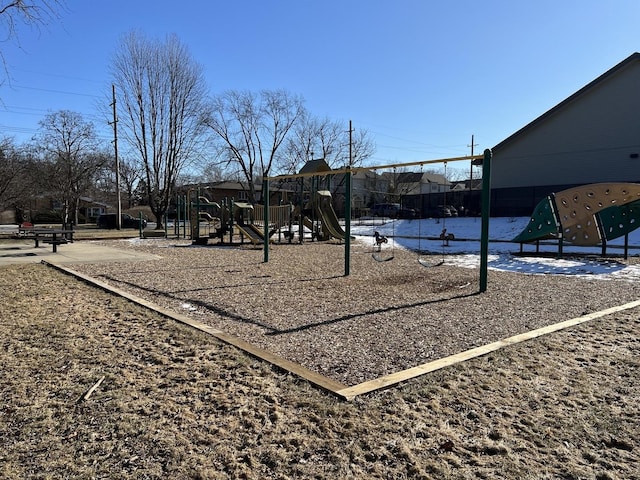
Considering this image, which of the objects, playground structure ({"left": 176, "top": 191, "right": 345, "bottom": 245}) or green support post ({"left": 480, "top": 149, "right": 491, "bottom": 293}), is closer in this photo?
green support post ({"left": 480, "top": 149, "right": 491, "bottom": 293})

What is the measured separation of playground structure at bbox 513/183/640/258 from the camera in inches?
486

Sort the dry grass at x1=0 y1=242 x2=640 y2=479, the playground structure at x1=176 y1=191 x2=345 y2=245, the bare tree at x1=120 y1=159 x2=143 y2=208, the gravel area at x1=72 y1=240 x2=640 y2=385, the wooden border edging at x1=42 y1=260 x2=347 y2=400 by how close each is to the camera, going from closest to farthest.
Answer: the dry grass at x1=0 y1=242 x2=640 y2=479
the wooden border edging at x1=42 y1=260 x2=347 y2=400
the gravel area at x1=72 y1=240 x2=640 y2=385
the playground structure at x1=176 y1=191 x2=345 y2=245
the bare tree at x1=120 y1=159 x2=143 y2=208

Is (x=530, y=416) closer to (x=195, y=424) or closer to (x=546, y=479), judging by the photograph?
(x=546, y=479)

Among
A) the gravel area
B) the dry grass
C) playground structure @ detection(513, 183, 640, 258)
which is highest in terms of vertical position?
playground structure @ detection(513, 183, 640, 258)

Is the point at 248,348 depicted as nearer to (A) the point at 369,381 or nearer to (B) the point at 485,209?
(A) the point at 369,381

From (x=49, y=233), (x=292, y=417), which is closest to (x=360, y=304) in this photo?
(x=292, y=417)

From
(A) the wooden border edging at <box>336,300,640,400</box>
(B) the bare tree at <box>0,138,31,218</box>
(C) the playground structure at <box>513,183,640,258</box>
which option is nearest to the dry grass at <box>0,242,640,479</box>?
(A) the wooden border edging at <box>336,300,640,400</box>

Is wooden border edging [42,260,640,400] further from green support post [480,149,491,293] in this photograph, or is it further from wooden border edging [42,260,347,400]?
green support post [480,149,491,293]

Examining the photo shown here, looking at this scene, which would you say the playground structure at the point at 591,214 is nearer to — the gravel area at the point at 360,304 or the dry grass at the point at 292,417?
the gravel area at the point at 360,304

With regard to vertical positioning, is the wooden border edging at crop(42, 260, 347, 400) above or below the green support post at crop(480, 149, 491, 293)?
below

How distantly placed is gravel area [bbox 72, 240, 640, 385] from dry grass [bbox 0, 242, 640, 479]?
56 cm

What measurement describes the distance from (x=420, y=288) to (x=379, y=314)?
7.40 ft

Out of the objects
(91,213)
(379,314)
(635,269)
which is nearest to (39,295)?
(379,314)

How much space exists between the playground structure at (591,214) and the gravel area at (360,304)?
4149 millimetres
